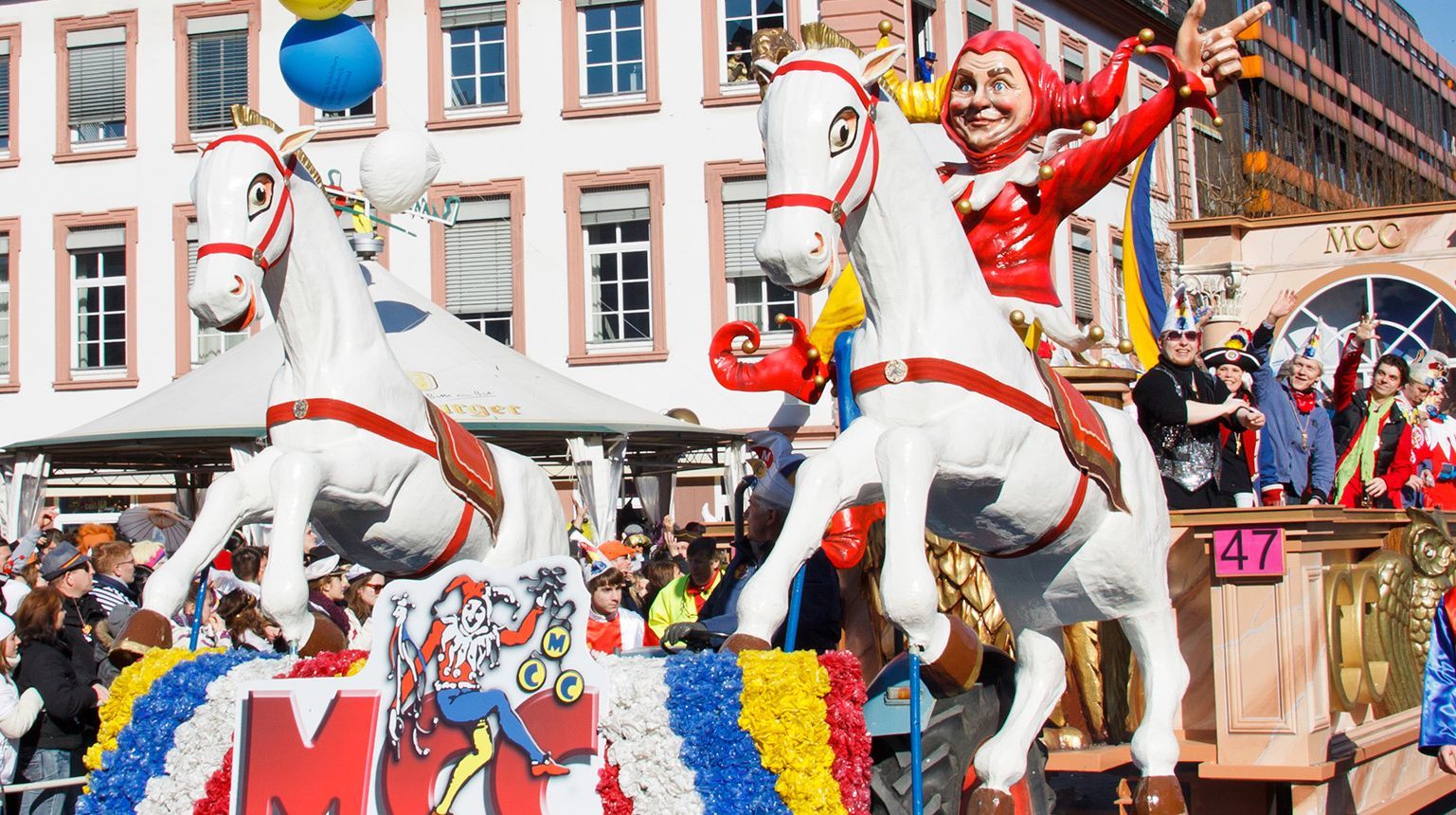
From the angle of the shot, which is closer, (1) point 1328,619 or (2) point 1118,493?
(2) point 1118,493

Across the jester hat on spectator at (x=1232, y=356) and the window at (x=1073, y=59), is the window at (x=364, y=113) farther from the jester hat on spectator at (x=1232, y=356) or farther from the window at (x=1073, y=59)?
the jester hat on spectator at (x=1232, y=356)

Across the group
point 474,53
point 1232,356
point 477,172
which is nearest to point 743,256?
point 477,172

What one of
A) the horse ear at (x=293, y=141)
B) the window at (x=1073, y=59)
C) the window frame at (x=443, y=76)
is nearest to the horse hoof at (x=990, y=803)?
the horse ear at (x=293, y=141)

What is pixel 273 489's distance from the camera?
5.33 meters

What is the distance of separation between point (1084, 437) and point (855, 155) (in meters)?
1.17

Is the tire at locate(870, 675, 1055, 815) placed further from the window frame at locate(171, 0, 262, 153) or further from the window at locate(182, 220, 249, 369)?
the window frame at locate(171, 0, 262, 153)

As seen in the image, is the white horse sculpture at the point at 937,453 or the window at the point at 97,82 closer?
the white horse sculpture at the point at 937,453

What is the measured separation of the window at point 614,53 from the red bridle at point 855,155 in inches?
810

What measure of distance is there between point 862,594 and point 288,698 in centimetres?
273

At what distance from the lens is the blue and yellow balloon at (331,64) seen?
736 cm

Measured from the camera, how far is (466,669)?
4.40 meters

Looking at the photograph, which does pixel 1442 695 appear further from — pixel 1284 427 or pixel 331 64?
pixel 331 64

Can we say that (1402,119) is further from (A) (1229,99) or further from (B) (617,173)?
(B) (617,173)

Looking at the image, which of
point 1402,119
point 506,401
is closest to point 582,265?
point 506,401
